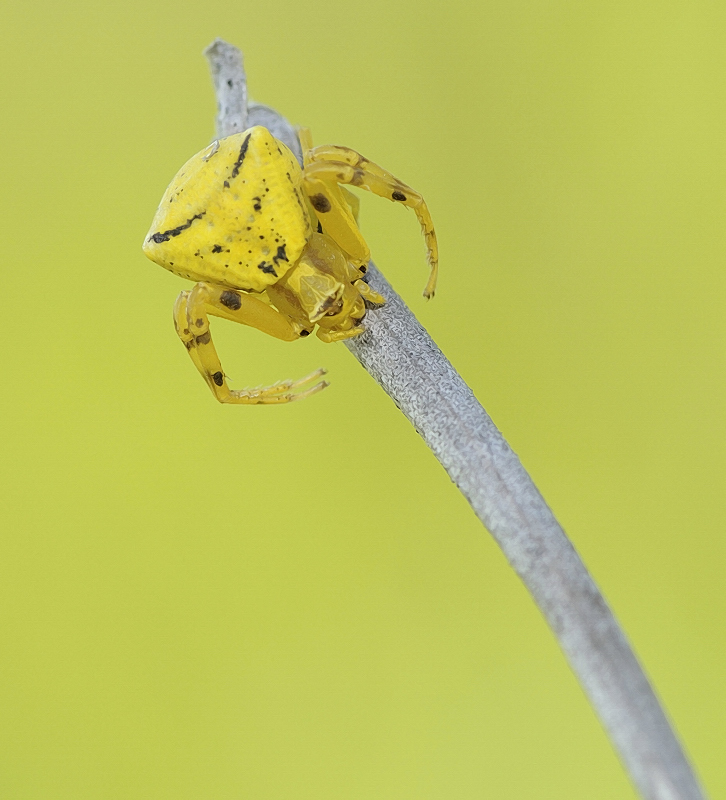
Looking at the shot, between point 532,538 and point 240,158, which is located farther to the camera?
point 240,158

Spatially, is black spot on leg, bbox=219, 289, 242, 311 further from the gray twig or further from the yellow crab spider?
the gray twig

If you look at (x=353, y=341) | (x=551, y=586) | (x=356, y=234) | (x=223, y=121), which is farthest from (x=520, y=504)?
(x=223, y=121)

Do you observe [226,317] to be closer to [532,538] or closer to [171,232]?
[171,232]

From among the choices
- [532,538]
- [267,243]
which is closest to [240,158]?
[267,243]

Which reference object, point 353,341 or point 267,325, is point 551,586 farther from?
point 267,325

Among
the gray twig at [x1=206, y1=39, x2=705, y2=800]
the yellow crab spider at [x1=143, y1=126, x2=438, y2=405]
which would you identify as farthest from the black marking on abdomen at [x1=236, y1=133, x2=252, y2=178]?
the gray twig at [x1=206, y1=39, x2=705, y2=800]

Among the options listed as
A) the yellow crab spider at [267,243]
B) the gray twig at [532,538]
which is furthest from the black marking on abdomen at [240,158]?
the gray twig at [532,538]

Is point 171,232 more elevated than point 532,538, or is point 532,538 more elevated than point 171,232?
point 171,232
